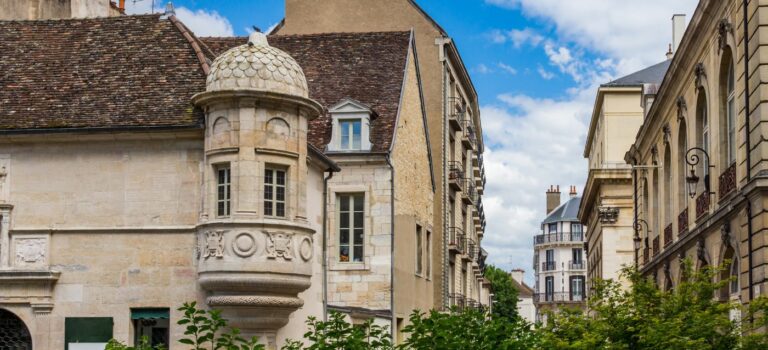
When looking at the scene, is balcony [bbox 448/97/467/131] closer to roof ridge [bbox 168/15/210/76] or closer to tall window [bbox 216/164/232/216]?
roof ridge [bbox 168/15/210/76]

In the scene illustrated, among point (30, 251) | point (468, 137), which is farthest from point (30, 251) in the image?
point (468, 137)

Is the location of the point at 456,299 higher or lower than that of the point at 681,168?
lower

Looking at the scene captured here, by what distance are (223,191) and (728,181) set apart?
9827mm

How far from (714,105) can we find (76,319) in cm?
1357

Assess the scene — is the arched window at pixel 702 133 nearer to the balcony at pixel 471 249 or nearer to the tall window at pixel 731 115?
the tall window at pixel 731 115

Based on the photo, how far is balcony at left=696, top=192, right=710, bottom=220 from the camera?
86.2ft

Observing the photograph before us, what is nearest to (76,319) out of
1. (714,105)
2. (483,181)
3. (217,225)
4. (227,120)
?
(217,225)

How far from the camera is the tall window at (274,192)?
69.6ft

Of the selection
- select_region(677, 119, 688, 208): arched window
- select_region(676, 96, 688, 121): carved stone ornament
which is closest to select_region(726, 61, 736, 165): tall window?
select_region(676, 96, 688, 121): carved stone ornament

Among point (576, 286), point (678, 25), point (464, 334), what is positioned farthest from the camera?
point (576, 286)

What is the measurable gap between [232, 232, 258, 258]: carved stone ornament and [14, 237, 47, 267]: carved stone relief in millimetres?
3642

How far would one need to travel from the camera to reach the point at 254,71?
20938mm

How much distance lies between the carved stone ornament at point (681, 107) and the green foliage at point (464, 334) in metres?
15.4

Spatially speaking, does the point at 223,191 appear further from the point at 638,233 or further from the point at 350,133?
the point at 638,233
